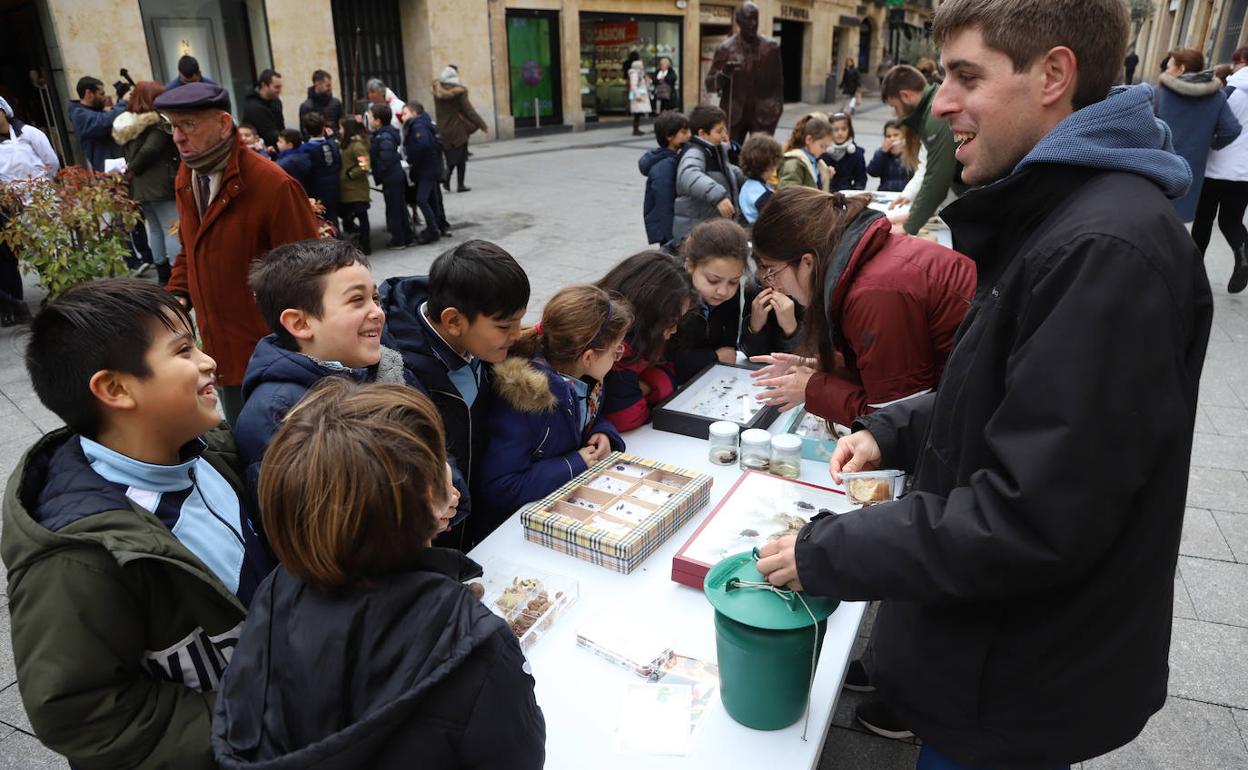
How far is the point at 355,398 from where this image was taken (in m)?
1.23

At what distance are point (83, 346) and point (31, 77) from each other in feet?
42.0

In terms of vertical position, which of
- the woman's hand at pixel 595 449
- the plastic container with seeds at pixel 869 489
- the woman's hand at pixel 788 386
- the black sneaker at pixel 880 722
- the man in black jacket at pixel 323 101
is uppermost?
the man in black jacket at pixel 323 101

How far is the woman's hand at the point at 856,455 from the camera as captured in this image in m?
1.82

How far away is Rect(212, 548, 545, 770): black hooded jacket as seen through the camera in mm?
1112

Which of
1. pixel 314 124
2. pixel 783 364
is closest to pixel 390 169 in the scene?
pixel 314 124

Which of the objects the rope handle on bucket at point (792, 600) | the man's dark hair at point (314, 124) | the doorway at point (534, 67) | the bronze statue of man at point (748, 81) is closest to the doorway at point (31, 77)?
the man's dark hair at point (314, 124)

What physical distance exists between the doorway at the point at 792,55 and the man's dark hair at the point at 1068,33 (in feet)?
91.5

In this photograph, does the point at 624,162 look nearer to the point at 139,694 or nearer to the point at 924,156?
the point at 924,156

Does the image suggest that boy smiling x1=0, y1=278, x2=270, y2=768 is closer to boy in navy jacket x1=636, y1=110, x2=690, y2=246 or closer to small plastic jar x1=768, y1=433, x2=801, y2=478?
small plastic jar x1=768, y1=433, x2=801, y2=478

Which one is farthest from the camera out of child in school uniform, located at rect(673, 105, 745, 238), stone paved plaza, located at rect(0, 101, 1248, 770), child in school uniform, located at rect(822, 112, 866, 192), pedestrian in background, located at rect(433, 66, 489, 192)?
pedestrian in background, located at rect(433, 66, 489, 192)

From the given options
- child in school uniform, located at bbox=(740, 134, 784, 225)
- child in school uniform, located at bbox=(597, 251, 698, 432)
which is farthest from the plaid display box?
child in school uniform, located at bbox=(740, 134, 784, 225)

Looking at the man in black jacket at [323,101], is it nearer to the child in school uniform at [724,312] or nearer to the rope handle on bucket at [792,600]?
the child in school uniform at [724,312]

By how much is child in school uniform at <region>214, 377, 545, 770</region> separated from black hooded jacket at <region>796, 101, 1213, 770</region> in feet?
1.76

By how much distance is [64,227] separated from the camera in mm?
5137
